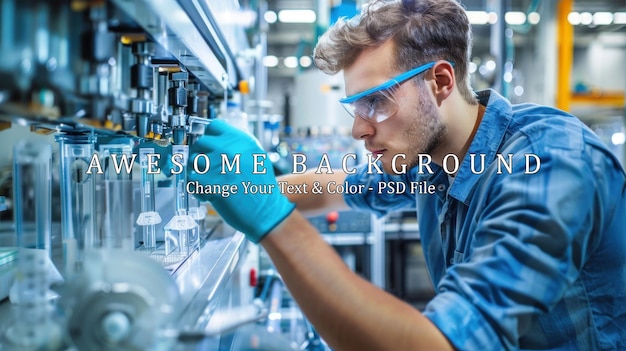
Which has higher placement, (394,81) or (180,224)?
(394,81)

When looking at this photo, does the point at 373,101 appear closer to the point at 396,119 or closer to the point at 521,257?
the point at 396,119

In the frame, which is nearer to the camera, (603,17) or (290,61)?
(603,17)

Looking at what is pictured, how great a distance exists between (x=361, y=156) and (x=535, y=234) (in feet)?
6.32

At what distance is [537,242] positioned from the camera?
29.4 inches

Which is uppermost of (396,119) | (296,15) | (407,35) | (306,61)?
(296,15)

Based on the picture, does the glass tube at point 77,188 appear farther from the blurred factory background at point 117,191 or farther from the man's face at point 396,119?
the man's face at point 396,119

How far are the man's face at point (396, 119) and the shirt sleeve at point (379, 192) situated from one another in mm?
294

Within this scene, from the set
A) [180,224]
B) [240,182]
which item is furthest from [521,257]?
[180,224]

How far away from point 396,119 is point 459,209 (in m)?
0.30

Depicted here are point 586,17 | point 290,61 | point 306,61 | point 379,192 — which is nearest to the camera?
point 379,192

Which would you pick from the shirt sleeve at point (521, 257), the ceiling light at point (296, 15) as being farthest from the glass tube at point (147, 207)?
the ceiling light at point (296, 15)

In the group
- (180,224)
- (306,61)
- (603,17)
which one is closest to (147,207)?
(180,224)

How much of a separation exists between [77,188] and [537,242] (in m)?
0.84

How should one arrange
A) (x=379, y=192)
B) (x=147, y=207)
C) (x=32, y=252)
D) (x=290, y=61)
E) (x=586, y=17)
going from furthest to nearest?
1. (x=290, y=61)
2. (x=586, y=17)
3. (x=379, y=192)
4. (x=147, y=207)
5. (x=32, y=252)
